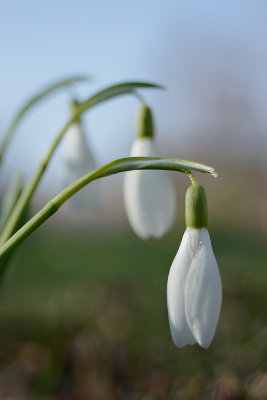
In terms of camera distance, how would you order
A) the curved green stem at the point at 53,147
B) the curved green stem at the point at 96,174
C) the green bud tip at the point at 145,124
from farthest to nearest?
1. the green bud tip at the point at 145,124
2. the curved green stem at the point at 53,147
3. the curved green stem at the point at 96,174

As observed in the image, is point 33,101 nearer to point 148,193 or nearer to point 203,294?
point 148,193

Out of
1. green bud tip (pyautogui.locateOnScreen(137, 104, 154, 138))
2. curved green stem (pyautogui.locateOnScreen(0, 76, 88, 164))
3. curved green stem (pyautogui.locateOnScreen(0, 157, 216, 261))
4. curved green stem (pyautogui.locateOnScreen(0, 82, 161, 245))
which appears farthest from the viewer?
curved green stem (pyautogui.locateOnScreen(0, 76, 88, 164))

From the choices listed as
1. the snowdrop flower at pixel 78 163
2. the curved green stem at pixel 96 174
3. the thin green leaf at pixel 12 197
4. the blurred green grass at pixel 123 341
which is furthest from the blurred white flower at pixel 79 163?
the curved green stem at pixel 96 174

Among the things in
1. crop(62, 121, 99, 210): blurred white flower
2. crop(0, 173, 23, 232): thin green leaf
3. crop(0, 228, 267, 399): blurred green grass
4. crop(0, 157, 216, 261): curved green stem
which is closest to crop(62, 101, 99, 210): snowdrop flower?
crop(62, 121, 99, 210): blurred white flower

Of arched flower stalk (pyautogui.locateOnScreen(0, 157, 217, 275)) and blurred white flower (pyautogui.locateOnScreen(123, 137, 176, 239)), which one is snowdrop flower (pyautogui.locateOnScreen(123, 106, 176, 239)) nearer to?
blurred white flower (pyautogui.locateOnScreen(123, 137, 176, 239))

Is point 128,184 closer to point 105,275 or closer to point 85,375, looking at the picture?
point 85,375

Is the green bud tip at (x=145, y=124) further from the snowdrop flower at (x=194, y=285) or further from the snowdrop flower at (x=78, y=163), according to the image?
the snowdrop flower at (x=194, y=285)
